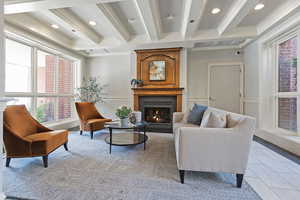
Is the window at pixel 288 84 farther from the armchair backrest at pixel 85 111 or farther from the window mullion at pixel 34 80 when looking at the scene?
the window mullion at pixel 34 80

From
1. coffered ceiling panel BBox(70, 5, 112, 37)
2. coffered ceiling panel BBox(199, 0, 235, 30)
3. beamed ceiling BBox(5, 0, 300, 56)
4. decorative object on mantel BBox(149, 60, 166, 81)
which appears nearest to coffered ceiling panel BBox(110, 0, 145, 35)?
beamed ceiling BBox(5, 0, 300, 56)

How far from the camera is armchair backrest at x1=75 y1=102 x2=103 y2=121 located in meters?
3.81

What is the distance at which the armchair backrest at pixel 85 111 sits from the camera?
12.5 ft

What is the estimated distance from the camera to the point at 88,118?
4.05 meters

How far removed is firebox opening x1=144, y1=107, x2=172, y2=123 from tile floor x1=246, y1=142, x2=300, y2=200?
248 cm

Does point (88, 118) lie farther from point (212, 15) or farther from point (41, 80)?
point (212, 15)

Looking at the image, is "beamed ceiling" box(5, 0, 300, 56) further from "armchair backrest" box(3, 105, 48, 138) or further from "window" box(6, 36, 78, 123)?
"armchair backrest" box(3, 105, 48, 138)

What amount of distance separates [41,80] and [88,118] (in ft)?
5.22

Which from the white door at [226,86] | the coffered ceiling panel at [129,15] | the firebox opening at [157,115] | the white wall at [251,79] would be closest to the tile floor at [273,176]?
the white wall at [251,79]

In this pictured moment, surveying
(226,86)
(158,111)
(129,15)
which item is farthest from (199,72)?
(129,15)

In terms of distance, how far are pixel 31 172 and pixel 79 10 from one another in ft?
9.50

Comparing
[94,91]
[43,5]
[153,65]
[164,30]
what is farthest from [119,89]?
[43,5]

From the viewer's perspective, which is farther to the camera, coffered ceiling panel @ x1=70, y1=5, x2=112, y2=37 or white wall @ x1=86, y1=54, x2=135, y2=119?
white wall @ x1=86, y1=54, x2=135, y2=119

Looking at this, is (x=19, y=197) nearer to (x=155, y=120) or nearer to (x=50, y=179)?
(x=50, y=179)
